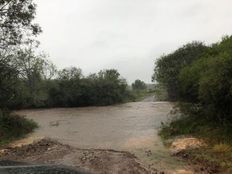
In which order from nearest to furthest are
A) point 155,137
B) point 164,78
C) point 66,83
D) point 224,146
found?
point 224,146
point 155,137
point 164,78
point 66,83

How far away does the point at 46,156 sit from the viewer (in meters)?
20.5

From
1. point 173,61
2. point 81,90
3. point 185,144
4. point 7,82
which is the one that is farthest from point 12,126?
point 173,61

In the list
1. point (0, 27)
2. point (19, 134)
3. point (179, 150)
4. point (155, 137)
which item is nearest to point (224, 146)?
point (179, 150)

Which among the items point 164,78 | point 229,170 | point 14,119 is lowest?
point 229,170

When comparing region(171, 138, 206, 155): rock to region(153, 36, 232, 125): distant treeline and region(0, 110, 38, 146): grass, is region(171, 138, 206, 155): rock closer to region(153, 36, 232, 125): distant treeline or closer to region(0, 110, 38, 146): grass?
region(153, 36, 232, 125): distant treeline

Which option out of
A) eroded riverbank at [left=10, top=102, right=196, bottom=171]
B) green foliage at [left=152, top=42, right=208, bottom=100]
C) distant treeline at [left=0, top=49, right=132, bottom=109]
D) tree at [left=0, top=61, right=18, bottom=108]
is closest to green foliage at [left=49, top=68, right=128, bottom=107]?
distant treeline at [left=0, top=49, right=132, bottom=109]

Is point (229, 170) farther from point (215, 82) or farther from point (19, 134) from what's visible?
point (19, 134)

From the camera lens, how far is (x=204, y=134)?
2289 centimetres

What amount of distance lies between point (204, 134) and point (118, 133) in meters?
6.73

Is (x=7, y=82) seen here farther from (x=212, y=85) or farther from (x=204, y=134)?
(x=212, y=85)

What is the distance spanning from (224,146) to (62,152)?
742 cm

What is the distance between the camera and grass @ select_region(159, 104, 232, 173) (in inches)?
698

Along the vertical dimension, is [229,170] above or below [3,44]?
below

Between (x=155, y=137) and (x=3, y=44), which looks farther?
(x=3, y=44)
